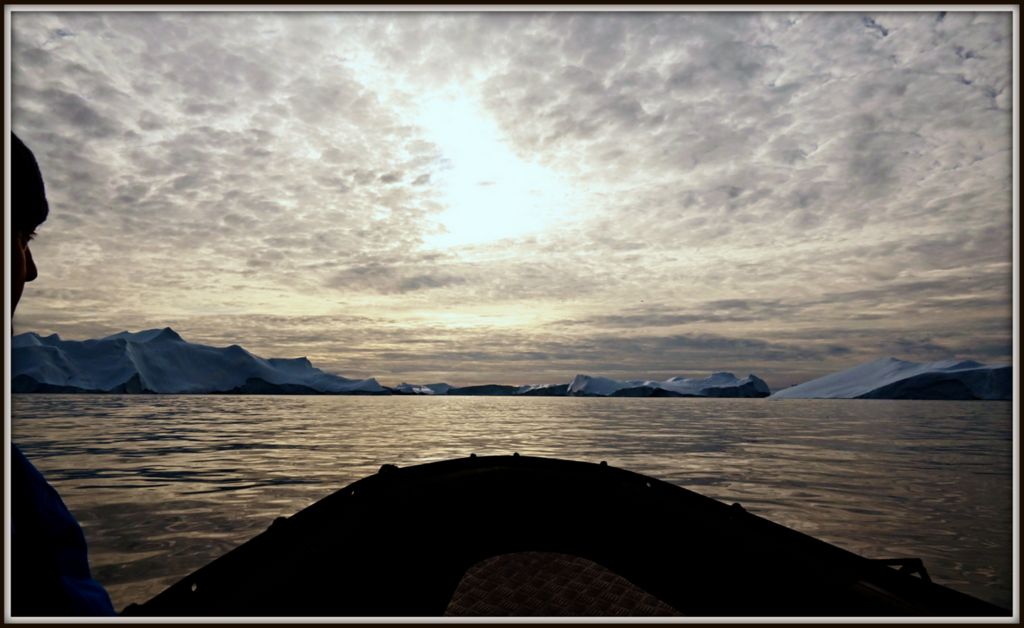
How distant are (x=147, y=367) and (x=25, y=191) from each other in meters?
176

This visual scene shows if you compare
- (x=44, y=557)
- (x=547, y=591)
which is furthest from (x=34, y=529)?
(x=547, y=591)

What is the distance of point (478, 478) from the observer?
443cm

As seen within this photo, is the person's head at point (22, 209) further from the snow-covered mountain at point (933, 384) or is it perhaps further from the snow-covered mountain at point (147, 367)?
the snow-covered mountain at point (147, 367)

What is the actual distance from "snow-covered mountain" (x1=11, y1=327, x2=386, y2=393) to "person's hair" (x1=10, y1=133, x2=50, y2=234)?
15430 cm

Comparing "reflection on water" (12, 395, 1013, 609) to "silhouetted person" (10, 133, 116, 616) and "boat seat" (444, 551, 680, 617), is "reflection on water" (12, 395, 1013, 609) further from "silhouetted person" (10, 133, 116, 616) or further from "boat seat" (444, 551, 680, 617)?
"silhouetted person" (10, 133, 116, 616)

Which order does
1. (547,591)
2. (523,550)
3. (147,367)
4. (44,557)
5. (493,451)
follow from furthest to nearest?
(147,367)
(493,451)
(523,550)
(547,591)
(44,557)

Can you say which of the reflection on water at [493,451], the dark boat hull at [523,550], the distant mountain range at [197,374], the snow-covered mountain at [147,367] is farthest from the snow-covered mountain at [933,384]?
the snow-covered mountain at [147,367]

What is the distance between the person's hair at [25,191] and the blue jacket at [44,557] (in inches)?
20.0

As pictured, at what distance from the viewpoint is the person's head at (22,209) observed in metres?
1.05

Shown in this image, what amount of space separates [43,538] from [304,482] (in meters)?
10.1

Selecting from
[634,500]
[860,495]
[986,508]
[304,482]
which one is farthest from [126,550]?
[986,508]

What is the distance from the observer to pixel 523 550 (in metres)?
4.40

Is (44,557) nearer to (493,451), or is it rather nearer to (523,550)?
(523,550)

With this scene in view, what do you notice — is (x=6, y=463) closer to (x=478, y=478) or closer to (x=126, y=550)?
(x=478, y=478)
